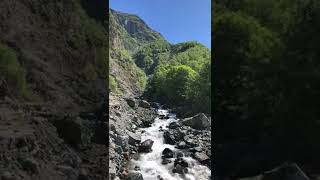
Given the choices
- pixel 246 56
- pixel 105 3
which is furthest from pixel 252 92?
pixel 105 3

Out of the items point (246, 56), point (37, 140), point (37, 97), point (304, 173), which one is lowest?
point (304, 173)

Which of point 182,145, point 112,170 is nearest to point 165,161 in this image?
point 182,145

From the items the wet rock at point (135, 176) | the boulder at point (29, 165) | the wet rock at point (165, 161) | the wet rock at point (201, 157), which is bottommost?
the wet rock at point (135, 176)

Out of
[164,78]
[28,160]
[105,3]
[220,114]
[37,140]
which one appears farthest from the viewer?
[164,78]

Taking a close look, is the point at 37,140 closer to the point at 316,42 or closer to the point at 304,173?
the point at 304,173

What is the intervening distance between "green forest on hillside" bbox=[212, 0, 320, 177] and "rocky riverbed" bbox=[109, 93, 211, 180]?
3.90 m

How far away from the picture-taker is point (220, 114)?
950 cm

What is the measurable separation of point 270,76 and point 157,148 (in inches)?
263

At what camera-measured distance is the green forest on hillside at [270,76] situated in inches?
357

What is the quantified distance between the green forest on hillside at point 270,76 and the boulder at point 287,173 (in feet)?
1.75

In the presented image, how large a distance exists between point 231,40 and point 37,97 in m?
4.71

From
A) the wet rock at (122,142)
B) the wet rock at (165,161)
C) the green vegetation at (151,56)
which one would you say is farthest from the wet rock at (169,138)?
the green vegetation at (151,56)

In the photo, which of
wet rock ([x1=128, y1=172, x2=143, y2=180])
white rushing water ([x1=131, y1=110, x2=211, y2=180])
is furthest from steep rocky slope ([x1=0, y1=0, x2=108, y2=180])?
white rushing water ([x1=131, y1=110, x2=211, y2=180])

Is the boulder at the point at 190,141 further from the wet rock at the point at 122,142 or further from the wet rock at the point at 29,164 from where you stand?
the wet rock at the point at 29,164
